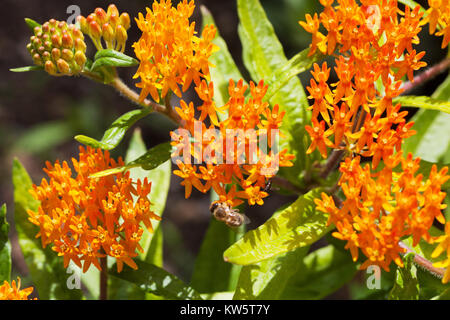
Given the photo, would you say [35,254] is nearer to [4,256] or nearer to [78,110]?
[4,256]

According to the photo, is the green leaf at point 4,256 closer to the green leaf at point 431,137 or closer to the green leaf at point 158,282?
the green leaf at point 158,282

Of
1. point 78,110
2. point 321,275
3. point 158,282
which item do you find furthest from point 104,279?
point 78,110

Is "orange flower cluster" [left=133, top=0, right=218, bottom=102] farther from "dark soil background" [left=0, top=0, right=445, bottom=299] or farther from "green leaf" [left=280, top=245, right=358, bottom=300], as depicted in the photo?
"dark soil background" [left=0, top=0, right=445, bottom=299]

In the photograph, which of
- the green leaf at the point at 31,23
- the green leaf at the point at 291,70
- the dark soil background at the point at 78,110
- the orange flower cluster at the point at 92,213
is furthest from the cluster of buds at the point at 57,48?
the dark soil background at the point at 78,110

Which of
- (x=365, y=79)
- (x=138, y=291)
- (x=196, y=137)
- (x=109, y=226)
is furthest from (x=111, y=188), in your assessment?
(x=365, y=79)

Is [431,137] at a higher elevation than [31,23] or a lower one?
lower

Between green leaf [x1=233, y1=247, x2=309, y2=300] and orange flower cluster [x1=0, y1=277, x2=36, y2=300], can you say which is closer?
orange flower cluster [x1=0, y1=277, x2=36, y2=300]

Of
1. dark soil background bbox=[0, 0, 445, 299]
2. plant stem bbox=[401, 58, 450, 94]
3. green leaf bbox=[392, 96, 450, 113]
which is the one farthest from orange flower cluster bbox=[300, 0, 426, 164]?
dark soil background bbox=[0, 0, 445, 299]
